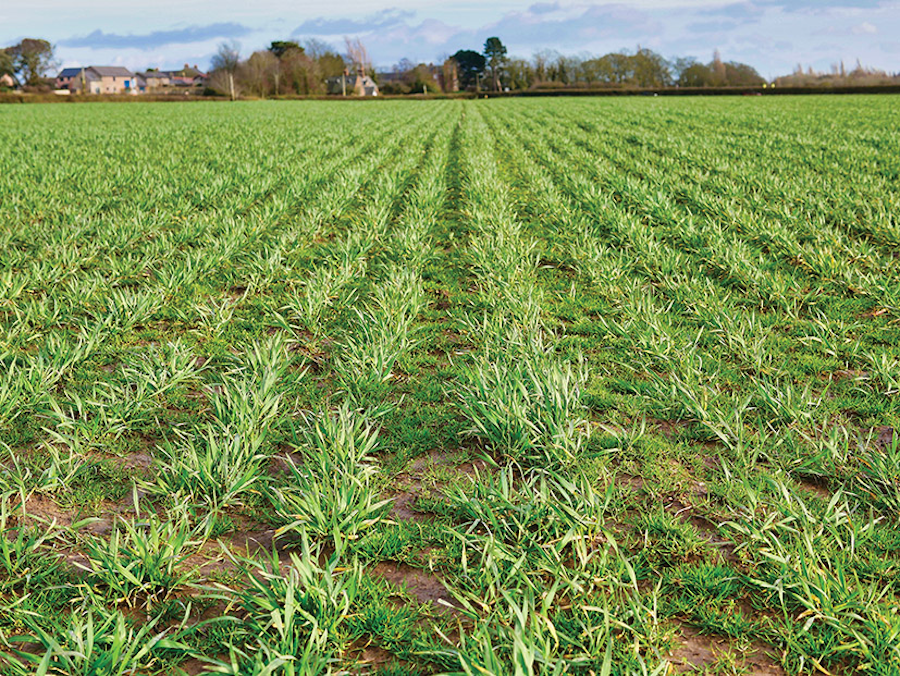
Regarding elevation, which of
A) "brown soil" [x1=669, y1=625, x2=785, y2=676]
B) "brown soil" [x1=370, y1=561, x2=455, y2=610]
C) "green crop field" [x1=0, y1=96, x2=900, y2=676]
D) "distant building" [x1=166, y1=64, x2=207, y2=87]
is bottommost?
"brown soil" [x1=669, y1=625, x2=785, y2=676]

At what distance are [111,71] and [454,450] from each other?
15246cm

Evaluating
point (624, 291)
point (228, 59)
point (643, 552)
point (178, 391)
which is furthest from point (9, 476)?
point (228, 59)

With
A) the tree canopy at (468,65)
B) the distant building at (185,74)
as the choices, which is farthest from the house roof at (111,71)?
the tree canopy at (468,65)

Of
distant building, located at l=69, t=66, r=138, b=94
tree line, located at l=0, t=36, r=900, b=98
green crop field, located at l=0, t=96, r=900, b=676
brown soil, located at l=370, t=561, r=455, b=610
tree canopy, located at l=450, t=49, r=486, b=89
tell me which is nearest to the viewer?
green crop field, located at l=0, t=96, r=900, b=676

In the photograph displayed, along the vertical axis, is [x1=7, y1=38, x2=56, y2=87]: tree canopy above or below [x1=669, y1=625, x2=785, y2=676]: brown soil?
above

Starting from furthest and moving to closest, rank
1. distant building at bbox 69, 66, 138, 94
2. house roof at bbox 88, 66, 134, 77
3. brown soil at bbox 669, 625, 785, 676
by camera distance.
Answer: house roof at bbox 88, 66, 134, 77
distant building at bbox 69, 66, 138, 94
brown soil at bbox 669, 625, 785, 676

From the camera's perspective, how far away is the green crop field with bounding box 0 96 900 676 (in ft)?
6.39

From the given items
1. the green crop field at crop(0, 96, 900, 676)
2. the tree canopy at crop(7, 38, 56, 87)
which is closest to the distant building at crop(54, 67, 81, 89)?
the tree canopy at crop(7, 38, 56, 87)

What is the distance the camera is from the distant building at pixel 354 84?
100 meters

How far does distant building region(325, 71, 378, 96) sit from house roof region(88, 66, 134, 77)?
5110 cm

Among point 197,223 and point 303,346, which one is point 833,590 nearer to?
point 303,346

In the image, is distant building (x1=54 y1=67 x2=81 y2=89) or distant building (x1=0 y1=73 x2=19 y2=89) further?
distant building (x1=54 y1=67 x2=81 y2=89)

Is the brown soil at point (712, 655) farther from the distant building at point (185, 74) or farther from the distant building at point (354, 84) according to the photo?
the distant building at point (185, 74)

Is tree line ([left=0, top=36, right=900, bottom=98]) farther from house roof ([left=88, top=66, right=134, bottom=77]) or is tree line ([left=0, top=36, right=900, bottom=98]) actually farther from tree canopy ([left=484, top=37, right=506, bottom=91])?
house roof ([left=88, top=66, right=134, bottom=77])
